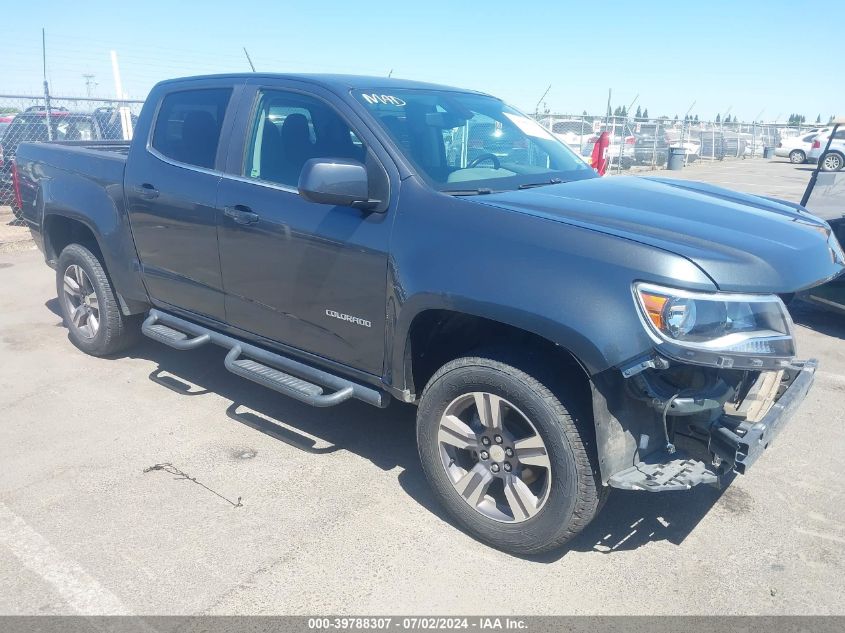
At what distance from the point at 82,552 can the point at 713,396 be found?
272cm

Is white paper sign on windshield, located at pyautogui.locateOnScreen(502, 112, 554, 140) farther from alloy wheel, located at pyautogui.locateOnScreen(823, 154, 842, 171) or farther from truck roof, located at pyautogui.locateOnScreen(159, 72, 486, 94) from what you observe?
alloy wheel, located at pyautogui.locateOnScreen(823, 154, 842, 171)

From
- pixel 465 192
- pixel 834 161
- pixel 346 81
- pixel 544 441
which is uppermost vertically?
pixel 346 81

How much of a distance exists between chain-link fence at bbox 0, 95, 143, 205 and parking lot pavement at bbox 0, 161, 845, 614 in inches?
335

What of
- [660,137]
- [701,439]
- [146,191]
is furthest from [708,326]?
[660,137]

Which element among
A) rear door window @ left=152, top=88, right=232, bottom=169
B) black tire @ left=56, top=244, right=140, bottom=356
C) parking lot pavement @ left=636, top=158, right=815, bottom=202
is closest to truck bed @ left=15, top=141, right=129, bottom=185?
rear door window @ left=152, top=88, right=232, bottom=169

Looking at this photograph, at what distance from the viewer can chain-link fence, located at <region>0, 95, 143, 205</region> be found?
37.8 ft

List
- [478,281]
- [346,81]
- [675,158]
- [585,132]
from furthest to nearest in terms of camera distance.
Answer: [675,158]
[585,132]
[346,81]
[478,281]

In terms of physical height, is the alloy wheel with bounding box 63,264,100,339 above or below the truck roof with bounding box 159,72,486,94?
below

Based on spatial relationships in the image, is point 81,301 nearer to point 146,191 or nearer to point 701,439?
point 146,191

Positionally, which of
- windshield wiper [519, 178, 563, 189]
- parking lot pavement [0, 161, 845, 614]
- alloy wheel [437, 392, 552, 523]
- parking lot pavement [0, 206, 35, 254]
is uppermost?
windshield wiper [519, 178, 563, 189]

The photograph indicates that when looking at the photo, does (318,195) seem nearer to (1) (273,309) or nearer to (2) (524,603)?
(1) (273,309)

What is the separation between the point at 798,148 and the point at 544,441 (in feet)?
108

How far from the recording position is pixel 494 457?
3.04 metres

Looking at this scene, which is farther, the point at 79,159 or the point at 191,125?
the point at 79,159
